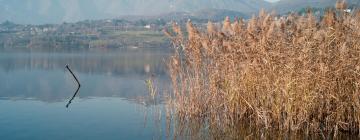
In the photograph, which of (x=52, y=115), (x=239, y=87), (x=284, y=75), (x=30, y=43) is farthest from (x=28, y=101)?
(x=30, y=43)

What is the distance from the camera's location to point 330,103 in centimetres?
958

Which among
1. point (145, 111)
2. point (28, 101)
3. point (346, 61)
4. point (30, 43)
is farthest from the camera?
point (30, 43)

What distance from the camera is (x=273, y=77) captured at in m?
9.82

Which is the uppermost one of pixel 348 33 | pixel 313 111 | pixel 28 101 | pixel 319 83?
pixel 348 33

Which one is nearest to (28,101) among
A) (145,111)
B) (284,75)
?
(145,111)

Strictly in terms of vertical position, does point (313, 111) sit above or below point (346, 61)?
below

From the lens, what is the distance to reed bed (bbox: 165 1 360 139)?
362 inches

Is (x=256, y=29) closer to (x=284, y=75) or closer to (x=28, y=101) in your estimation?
(x=284, y=75)

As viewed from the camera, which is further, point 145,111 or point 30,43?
point 30,43

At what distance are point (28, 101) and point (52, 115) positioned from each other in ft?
16.3

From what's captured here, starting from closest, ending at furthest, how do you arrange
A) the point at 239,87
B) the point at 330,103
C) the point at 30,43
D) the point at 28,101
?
the point at 330,103 → the point at 239,87 → the point at 28,101 → the point at 30,43

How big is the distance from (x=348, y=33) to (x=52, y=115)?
968 centimetres

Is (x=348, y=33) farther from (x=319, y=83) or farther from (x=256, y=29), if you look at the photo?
(x=256, y=29)

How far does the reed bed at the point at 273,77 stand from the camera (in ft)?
30.2
